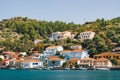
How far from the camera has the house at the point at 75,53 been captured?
10186cm

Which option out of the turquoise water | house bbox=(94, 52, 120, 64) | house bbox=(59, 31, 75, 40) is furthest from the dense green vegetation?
the turquoise water

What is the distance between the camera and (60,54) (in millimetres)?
108875

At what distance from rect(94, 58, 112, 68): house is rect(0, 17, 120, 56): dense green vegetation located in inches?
237

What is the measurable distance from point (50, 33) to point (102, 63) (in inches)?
2082

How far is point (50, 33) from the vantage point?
144250 millimetres

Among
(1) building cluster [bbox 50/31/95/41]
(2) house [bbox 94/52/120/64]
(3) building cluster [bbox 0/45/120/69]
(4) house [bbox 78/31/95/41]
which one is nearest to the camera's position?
(2) house [bbox 94/52/120/64]

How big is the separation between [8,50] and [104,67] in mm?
40951

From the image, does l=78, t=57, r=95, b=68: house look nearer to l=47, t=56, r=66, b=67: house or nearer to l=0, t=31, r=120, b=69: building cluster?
l=0, t=31, r=120, b=69: building cluster

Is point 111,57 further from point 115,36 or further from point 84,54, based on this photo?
point 115,36

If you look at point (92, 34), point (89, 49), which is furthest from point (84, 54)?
point (92, 34)

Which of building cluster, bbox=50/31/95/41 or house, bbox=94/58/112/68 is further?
building cluster, bbox=50/31/95/41

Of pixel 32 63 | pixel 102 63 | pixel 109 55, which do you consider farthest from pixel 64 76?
pixel 32 63

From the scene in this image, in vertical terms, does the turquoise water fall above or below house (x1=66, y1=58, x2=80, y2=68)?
below

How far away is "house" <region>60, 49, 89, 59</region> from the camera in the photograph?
334ft
